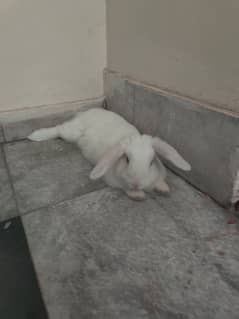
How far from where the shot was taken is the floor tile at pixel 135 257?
857mm

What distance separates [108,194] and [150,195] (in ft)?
0.68

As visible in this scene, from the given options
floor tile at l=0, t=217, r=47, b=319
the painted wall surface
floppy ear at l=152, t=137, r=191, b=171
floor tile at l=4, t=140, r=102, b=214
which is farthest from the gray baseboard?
floor tile at l=0, t=217, r=47, b=319

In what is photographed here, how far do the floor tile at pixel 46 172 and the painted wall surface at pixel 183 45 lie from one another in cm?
69

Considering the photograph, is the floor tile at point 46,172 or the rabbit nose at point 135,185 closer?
the rabbit nose at point 135,185

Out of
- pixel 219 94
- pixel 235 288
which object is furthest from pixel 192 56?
pixel 235 288

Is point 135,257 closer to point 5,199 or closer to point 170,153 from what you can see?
point 170,153

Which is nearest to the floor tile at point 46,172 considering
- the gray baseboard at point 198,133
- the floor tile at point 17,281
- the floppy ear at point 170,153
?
the floor tile at point 17,281

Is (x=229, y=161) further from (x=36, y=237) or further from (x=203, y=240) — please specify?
(x=36, y=237)

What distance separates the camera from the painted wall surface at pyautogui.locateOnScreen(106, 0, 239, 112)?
1.16m

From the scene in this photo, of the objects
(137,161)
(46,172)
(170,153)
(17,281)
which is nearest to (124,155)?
(137,161)

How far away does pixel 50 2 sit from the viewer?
1.88 metres

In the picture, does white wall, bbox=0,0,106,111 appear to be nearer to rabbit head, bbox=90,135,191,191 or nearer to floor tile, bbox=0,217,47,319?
rabbit head, bbox=90,135,191,191

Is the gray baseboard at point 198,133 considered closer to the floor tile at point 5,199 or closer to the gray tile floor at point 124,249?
the gray tile floor at point 124,249

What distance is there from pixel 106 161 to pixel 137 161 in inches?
5.3
